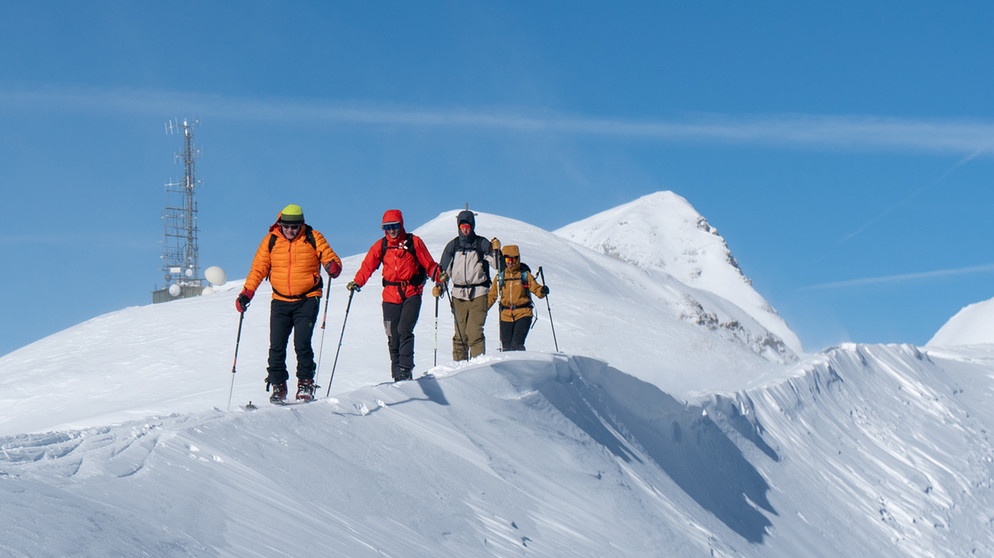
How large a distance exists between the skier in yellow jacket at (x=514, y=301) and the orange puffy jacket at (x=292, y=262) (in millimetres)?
3915

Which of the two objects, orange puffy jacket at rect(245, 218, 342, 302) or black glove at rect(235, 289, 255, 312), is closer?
orange puffy jacket at rect(245, 218, 342, 302)

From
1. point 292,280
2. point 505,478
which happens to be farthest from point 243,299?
point 505,478

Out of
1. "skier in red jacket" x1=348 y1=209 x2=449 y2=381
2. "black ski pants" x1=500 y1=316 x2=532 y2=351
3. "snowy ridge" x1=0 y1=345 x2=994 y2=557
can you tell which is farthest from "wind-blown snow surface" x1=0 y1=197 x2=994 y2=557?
"black ski pants" x1=500 y1=316 x2=532 y2=351

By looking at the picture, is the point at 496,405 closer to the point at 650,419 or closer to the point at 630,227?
the point at 650,419

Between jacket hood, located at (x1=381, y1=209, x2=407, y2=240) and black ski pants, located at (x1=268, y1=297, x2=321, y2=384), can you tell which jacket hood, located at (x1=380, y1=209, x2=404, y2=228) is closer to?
jacket hood, located at (x1=381, y1=209, x2=407, y2=240)

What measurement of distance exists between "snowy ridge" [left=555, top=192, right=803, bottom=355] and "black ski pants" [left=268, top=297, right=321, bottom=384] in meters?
95.0

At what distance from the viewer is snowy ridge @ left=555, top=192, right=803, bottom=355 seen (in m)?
110

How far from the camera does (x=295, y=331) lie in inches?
379

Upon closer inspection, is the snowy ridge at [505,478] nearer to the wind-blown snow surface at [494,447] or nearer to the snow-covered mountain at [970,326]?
the wind-blown snow surface at [494,447]

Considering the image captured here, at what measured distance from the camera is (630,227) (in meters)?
119

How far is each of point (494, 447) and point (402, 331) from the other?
224 centimetres

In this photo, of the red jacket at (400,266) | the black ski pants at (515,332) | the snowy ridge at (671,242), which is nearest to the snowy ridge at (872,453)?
the black ski pants at (515,332)

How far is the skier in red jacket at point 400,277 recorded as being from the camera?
10.8m

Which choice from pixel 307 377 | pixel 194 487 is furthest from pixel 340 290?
pixel 194 487
